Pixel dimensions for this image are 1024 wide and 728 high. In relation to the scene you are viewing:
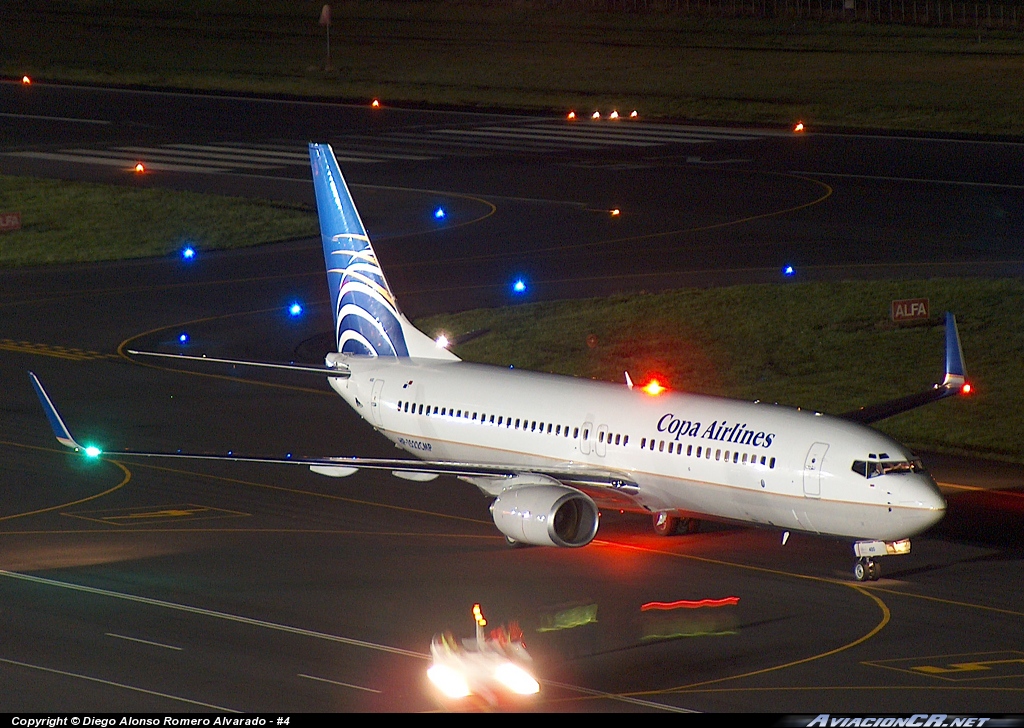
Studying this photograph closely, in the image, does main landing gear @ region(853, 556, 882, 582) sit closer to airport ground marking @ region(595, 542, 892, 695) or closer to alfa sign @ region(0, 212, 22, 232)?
airport ground marking @ region(595, 542, 892, 695)

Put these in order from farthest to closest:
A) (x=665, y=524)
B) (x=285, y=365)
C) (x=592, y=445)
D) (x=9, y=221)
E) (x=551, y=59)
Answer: (x=551, y=59)
(x=9, y=221)
(x=285, y=365)
(x=665, y=524)
(x=592, y=445)

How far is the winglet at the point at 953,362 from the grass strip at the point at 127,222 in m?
44.5

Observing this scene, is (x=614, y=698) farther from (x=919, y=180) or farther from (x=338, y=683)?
(x=919, y=180)

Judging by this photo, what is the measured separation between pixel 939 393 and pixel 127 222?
52.7 meters

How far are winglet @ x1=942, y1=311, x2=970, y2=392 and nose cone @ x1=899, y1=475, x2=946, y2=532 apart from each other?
9261 mm

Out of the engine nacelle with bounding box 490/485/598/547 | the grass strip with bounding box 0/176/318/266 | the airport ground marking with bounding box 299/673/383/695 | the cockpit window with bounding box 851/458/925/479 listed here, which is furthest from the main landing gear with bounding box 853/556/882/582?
the grass strip with bounding box 0/176/318/266

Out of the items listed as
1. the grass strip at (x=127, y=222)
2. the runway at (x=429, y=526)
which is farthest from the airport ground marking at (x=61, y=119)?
the grass strip at (x=127, y=222)

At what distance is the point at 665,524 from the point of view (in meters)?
44.2

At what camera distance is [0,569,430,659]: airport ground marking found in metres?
35.2

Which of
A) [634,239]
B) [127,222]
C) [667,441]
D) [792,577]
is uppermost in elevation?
[127,222]

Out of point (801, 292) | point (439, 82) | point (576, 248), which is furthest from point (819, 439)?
point (439, 82)

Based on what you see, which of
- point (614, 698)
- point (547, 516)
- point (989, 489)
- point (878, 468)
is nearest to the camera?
point (614, 698)

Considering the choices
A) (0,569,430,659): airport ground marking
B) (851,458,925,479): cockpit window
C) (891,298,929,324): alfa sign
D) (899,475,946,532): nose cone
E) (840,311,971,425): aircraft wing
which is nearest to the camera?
(0,569,430,659): airport ground marking

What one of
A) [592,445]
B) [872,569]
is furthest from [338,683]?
[872,569]
